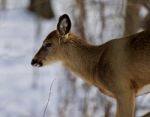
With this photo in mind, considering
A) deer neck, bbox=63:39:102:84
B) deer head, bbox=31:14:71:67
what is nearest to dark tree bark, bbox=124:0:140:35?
deer head, bbox=31:14:71:67

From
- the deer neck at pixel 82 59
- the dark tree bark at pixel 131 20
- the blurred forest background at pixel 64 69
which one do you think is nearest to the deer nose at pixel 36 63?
the deer neck at pixel 82 59

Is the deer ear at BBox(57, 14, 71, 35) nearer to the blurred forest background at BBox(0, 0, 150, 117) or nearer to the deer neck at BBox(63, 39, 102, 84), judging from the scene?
the deer neck at BBox(63, 39, 102, 84)

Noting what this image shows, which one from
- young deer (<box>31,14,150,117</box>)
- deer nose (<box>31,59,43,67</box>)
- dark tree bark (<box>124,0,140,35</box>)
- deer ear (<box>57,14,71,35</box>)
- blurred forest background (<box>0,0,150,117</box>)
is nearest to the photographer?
young deer (<box>31,14,150,117</box>)

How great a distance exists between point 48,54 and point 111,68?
4.07 ft

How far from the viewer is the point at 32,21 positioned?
26.2 m

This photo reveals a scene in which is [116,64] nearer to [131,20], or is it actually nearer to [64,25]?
[64,25]

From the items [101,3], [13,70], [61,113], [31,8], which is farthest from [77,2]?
[31,8]

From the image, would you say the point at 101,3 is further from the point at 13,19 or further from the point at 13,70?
the point at 13,19

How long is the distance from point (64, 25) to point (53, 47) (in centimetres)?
45

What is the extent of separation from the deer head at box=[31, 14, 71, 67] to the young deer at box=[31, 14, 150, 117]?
12 mm

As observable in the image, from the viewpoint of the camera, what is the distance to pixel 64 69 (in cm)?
1491

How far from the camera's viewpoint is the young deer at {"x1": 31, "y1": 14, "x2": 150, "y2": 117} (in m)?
8.45

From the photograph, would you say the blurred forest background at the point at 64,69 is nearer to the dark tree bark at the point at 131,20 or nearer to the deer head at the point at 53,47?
the dark tree bark at the point at 131,20

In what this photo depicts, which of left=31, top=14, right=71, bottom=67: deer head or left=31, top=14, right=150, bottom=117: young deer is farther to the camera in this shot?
left=31, top=14, right=71, bottom=67: deer head
